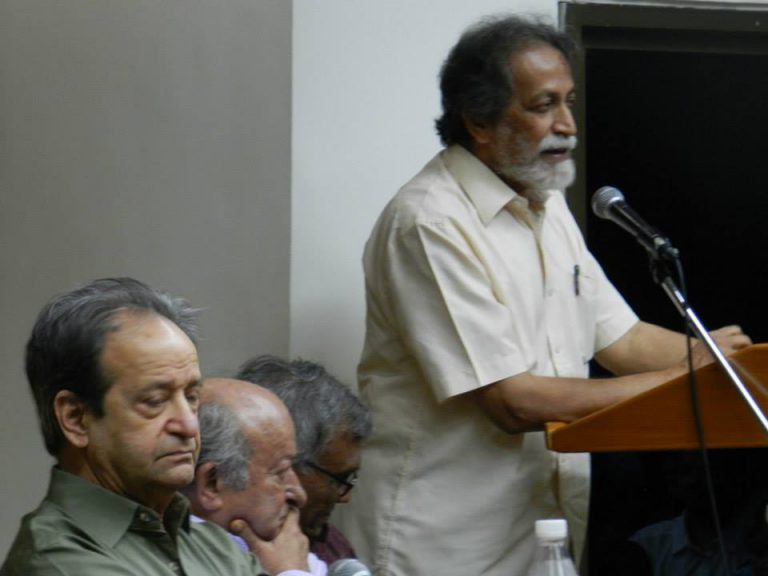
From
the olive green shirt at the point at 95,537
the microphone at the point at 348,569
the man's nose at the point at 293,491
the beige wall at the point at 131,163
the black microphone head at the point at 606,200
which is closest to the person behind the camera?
the olive green shirt at the point at 95,537

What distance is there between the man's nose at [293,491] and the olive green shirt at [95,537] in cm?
36

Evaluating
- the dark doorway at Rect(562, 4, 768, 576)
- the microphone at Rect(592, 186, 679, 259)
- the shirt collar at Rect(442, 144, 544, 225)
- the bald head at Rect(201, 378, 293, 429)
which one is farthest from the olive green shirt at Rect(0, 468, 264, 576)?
the dark doorway at Rect(562, 4, 768, 576)

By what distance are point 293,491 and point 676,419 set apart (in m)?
0.81

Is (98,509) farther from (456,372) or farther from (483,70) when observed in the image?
(483,70)

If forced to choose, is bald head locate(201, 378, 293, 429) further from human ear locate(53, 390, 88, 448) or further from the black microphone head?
the black microphone head

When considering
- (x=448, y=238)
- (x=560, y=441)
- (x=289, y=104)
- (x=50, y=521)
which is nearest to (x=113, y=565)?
(x=50, y=521)

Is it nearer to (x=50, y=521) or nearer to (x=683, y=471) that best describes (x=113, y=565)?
(x=50, y=521)

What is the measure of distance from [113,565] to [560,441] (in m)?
1.17

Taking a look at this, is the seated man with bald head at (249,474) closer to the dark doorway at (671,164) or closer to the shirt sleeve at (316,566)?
the shirt sleeve at (316,566)

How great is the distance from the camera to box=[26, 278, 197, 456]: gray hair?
239 centimetres

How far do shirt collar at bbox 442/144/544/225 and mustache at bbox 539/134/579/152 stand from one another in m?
0.11

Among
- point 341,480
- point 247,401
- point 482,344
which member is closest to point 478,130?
point 482,344

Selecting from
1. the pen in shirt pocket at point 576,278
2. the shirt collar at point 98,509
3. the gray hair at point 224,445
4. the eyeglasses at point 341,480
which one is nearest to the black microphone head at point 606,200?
the pen in shirt pocket at point 576,278

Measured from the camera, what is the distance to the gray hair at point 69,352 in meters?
2.39
